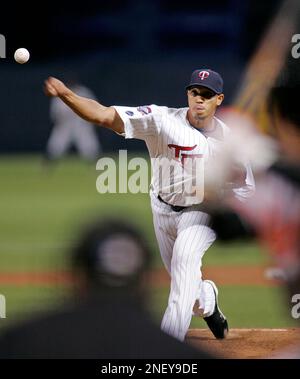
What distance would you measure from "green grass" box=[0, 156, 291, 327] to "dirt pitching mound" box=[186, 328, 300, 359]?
0.59 m

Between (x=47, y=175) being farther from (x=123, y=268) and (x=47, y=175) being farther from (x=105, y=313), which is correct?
(x=105, y=313)

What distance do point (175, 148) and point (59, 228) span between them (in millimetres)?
7311

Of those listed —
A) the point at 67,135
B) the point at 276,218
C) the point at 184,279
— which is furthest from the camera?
the point at 67,135

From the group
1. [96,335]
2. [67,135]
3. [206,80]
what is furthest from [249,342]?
[67,135]

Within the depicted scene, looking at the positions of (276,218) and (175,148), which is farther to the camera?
(175,148)

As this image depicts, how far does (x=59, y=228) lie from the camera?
12578 millimetres

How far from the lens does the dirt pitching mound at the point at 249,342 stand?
563 centimetres

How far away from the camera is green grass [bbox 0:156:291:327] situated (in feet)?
25.2

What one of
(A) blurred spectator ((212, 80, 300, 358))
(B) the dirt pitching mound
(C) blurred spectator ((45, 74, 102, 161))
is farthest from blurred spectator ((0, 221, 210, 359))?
(C) blurred spectator ((45, 74, 102, 161))

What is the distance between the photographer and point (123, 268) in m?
3.21

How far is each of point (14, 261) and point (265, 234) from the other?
7.62 m

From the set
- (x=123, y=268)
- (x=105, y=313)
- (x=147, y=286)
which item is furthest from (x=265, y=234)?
(x=105, y=313)

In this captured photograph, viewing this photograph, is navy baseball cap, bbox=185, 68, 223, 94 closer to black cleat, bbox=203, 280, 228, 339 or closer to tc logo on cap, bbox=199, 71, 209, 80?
tc logo on cap, bbox=199, 71, 209, 80

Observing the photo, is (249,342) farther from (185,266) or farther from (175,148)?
(175,148)
